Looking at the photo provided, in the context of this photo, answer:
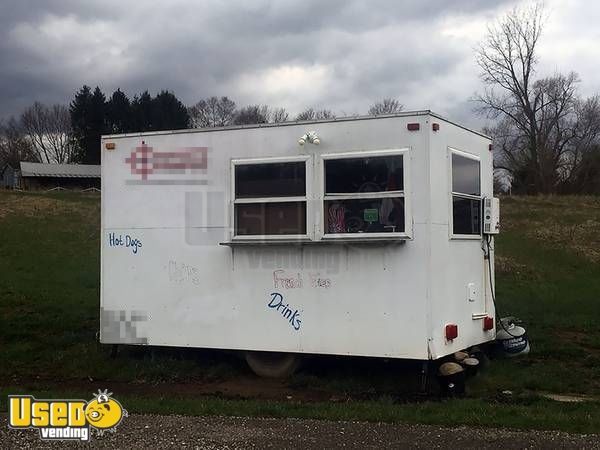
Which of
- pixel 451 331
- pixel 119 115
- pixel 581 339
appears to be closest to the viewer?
pixel 451 331

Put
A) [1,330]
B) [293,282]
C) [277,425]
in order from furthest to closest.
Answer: [1,330] < [293,282] < [277,425]

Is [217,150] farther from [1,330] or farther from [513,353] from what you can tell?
[1,330]

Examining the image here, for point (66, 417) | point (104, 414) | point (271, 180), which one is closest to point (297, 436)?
point (104, 414)

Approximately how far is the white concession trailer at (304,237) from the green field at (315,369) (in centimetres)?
47

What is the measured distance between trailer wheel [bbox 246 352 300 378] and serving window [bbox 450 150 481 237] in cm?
237

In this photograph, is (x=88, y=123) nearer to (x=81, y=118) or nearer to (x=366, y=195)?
(x=81, y=118)

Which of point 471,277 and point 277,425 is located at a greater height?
point 471,277

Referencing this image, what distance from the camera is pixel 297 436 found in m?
5.33

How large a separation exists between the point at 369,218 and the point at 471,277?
5.24 ft

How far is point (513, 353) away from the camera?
8648 millimetres

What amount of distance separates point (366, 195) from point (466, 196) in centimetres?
141

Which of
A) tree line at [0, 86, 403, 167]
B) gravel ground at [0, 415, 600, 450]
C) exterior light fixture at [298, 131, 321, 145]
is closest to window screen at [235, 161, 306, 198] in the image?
exterior light fixture at [298, 131, 321, 145]

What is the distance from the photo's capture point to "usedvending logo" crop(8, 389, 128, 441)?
17.5ft

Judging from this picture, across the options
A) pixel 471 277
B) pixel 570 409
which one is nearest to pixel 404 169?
pixel 471 277
